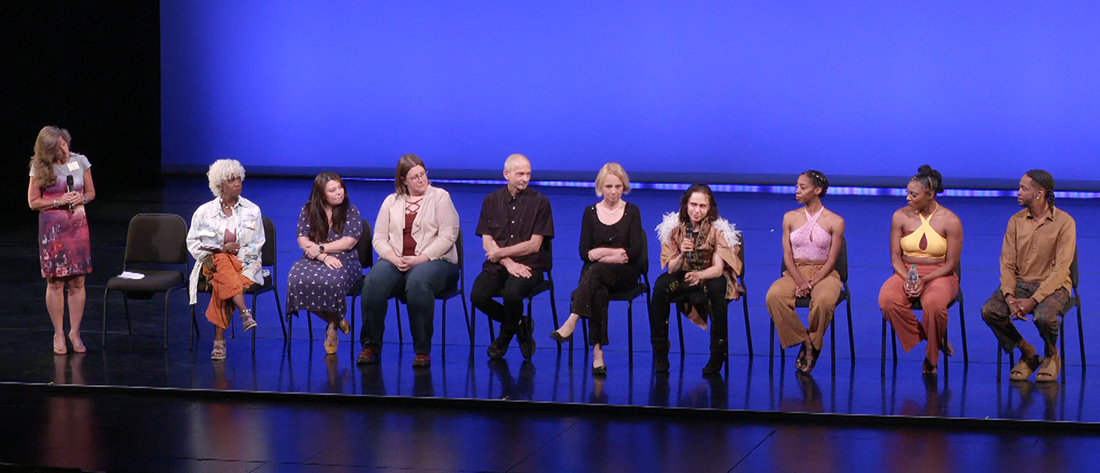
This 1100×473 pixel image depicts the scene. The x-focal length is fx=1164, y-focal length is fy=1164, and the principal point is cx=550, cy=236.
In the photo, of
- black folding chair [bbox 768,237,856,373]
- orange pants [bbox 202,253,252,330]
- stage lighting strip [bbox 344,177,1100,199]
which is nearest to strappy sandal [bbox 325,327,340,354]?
orange pants [bbox 202,253,252,330]

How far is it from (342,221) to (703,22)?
9.97m

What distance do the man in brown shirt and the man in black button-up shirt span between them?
2.11 meters

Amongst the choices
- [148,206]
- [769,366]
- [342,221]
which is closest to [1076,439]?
[769,366]

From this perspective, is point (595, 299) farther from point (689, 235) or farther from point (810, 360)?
point (810, 360)

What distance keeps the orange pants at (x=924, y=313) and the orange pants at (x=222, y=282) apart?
10.2 feet

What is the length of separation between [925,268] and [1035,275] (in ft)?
1.58

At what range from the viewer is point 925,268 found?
5441 mm

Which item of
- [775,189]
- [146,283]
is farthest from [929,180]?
[775,189]

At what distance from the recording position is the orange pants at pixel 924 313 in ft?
17.3

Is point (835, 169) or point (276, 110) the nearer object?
point (835, 169)

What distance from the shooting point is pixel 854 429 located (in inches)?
180

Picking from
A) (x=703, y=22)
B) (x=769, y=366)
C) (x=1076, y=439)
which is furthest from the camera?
(x=703, y=22)

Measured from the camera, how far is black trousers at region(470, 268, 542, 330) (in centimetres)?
566

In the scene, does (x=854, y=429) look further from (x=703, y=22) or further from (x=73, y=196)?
(x=703, y=22)
